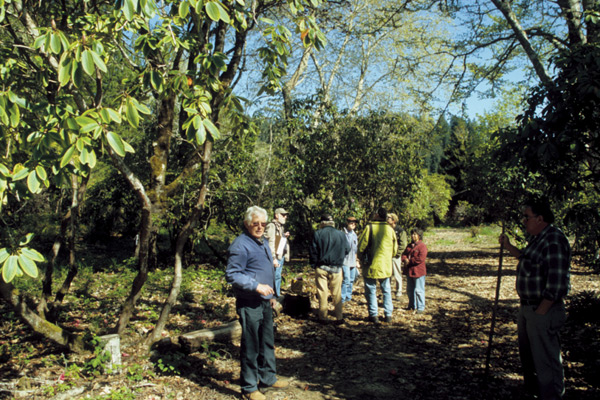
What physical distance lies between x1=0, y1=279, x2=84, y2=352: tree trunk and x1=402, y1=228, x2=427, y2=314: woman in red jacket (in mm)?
5541

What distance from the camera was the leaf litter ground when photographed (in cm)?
470

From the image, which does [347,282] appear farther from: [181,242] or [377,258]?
[181,242]

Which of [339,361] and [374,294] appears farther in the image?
[374,294]

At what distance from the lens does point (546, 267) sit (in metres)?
3.86

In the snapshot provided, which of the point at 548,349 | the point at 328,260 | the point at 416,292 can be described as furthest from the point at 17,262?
the point at 416,292

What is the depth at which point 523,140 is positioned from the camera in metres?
4.51

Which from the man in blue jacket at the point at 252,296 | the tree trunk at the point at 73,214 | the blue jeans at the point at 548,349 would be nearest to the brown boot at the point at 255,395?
the man in blue jacket at the point at 252,296

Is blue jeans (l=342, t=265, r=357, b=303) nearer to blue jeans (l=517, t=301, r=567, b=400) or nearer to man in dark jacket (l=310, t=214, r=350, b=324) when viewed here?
man in dark jacket (l=310, t=214, r=350, b=324)

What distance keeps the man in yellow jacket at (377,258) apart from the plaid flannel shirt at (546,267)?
3506 mm

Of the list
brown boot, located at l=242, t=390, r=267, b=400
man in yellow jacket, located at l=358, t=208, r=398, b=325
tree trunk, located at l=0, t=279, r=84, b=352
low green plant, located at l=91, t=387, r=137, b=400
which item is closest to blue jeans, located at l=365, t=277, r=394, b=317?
man in yellow jacket, located at l=358, t=208, r=398, b=325

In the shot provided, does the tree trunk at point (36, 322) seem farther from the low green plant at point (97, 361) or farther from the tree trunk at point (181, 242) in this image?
the tree trunk at point (181, 242)

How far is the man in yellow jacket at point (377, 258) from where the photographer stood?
7.56 meters

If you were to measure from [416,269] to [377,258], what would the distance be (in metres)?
1.03

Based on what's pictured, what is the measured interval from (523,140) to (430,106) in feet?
18.7
